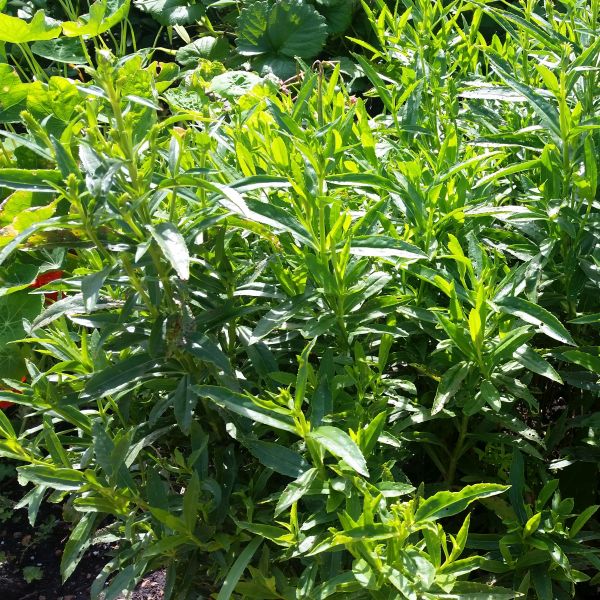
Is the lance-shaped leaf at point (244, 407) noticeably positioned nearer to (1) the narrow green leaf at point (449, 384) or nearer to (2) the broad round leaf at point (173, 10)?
(1) the narrow green leaf at point (449, 384)

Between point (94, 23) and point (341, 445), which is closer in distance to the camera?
point (341, 445)

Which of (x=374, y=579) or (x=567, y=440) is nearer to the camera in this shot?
(x=374, y=579)

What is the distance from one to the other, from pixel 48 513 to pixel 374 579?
1.66 metres

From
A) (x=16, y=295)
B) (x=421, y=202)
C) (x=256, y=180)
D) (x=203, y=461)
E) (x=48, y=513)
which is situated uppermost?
(x=256, y=180)

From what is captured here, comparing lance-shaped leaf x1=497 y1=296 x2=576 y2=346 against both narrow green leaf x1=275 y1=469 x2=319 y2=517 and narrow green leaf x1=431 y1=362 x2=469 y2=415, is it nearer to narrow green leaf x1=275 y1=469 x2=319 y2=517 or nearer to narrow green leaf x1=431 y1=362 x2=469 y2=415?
narrow green leaf x1=431 y1=362 x2=469 y2=415

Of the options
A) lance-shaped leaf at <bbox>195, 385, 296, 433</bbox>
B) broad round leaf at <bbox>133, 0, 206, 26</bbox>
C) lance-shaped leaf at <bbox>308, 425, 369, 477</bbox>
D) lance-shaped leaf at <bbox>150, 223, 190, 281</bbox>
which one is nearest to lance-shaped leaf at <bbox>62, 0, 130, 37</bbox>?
lance-shaped leaf at <bbox>150, 223, 190, 281</bbox>

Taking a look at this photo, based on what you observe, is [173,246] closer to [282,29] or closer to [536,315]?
[536,315]

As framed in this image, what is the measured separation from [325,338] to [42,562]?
4.46ft

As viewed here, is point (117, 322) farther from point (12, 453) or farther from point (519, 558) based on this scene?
point (519, 558)

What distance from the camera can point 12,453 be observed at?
1485 mm

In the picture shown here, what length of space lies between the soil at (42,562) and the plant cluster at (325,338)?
2.54ft

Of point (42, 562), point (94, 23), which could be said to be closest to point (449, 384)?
point (94, 23)

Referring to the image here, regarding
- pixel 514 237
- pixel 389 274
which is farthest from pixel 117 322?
pixel 514 237

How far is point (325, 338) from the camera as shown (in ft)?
5.13
